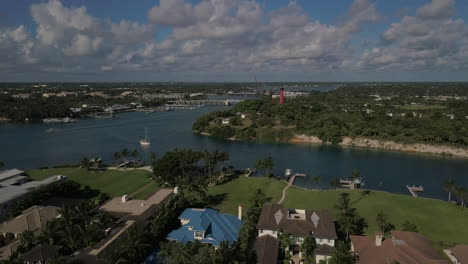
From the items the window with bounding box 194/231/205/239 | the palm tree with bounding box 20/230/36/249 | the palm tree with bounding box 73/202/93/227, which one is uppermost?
the palm tree with bounding box 73/202/93/227

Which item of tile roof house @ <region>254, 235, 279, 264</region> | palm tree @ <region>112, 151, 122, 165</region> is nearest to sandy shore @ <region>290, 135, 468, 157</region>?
palm tree @ <region>112, 151, 122, 165</region>

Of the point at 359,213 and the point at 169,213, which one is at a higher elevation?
the point at 169,213

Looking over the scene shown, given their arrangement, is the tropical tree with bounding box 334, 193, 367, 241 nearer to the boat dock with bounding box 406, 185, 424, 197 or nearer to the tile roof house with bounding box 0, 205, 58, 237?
the boat dock with bounding box 406, 185, 424, 197

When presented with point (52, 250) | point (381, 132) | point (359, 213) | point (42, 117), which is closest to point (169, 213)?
point (52, 250)

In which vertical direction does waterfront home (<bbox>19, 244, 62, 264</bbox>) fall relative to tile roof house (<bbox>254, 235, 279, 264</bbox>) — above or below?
above

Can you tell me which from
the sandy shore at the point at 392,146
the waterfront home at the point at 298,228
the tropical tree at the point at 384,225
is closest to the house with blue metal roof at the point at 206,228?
the waterfront home at the point at 298,228

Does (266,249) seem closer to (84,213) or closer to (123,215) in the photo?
(123,215)

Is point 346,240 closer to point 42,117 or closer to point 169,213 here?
point 169,213
